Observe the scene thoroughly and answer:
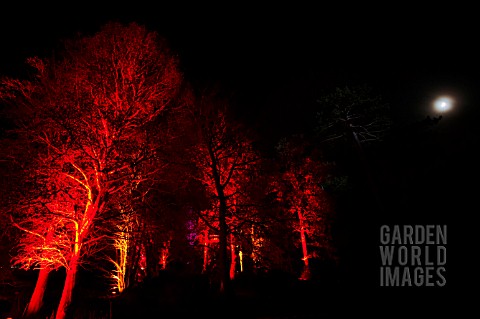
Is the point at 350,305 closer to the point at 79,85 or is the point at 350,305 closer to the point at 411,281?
the point at 411,281

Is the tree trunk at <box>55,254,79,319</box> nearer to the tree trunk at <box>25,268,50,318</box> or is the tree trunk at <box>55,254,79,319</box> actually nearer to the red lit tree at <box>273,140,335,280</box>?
the tree trunk at <box>25,268,50,318</box>

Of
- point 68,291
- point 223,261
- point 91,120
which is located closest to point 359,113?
point 223,261

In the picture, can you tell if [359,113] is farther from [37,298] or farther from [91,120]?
[37,298]

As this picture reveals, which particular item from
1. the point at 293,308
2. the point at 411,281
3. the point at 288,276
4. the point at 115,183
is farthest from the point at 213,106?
the point at 288,276

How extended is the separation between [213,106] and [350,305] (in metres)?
10.1

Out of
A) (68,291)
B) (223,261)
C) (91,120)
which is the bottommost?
(68,291)

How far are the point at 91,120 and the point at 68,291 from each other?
5891 millimetres

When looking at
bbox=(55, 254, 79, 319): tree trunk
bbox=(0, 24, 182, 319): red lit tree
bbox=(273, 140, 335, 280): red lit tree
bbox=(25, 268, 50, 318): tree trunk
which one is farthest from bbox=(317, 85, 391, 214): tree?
bbox=(25, 268, 50, 318): tree trunk

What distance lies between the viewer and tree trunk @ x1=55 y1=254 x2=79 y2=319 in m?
8.99

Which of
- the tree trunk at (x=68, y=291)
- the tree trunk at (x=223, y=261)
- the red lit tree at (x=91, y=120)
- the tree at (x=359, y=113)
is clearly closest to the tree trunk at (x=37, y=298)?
the red lit tree at (x=91, y=120)

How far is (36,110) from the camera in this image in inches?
426

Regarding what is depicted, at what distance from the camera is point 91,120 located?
10258 mm

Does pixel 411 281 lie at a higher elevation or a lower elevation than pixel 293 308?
higher

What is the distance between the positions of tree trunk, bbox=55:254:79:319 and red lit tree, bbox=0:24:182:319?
29 mm
